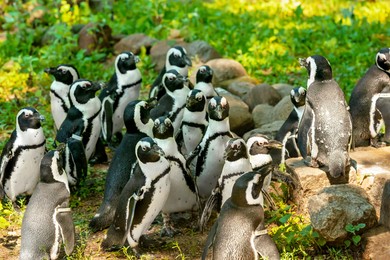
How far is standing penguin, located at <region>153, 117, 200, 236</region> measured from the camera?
6352mm

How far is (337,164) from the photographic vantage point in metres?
6.15

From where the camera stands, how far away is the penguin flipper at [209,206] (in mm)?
6086

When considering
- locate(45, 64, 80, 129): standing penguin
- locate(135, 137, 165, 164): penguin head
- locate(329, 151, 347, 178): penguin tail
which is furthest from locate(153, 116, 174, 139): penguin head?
locate(45, 64, 80, 129): standing penguin

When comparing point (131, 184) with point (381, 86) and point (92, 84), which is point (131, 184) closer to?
point (92, 84)

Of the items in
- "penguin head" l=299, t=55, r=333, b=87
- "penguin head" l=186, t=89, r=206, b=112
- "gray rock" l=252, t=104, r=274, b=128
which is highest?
"penguin head" l=299, t=55, r=333, b=87

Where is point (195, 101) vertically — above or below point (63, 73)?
below

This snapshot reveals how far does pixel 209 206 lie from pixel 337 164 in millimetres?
1128

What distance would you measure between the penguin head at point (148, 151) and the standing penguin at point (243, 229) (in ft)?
2.85

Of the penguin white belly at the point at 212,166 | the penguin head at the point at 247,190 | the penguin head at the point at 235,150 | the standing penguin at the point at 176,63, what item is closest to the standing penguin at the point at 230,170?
the penguin head at the point at 235,150

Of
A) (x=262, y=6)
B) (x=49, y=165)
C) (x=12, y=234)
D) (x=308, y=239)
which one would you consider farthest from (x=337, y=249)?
(x=262, y=6)

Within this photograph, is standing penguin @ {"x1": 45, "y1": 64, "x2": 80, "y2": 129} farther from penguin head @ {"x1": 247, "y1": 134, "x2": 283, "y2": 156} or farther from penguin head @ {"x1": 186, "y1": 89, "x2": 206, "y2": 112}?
penguin head @ {"x1": 247, "y1": 134, "x2": 283, "y2": 156}

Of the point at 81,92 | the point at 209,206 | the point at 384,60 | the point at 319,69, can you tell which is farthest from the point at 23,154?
the point at 384,60

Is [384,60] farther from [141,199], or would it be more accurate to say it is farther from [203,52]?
[203,52]

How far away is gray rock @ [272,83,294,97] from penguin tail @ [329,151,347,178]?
314 cm
